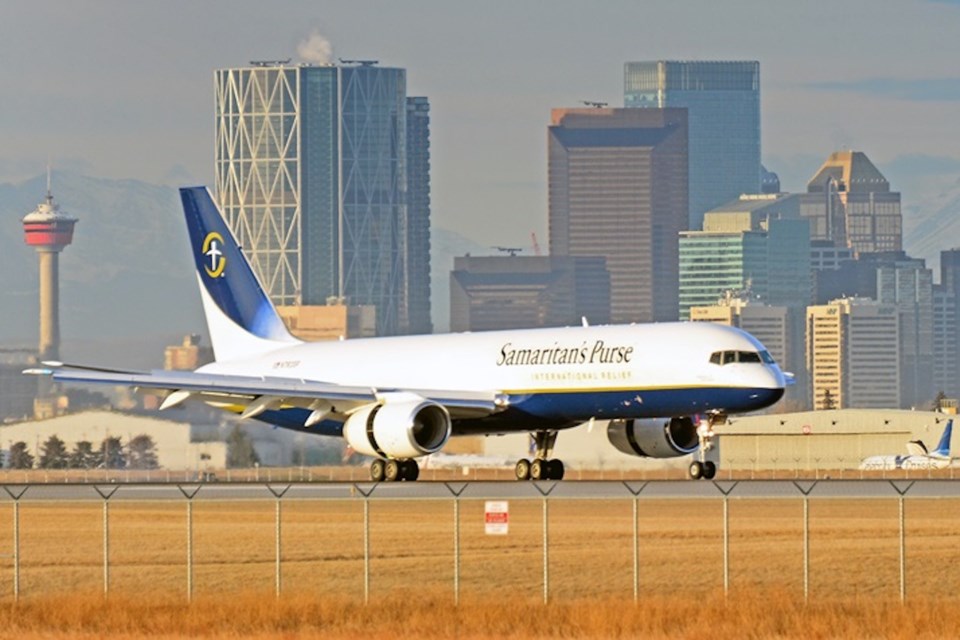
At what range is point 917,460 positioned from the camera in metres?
142

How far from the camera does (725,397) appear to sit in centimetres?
7700

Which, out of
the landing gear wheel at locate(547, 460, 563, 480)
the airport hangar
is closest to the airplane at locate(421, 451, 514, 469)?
the airport hangar

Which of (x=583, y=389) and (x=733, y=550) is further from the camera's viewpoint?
(x=583, y=389)

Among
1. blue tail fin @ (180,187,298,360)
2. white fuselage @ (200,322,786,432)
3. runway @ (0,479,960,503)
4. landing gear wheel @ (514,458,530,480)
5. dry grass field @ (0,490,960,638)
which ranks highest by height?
blue tail fin @ (180,187,298,360)

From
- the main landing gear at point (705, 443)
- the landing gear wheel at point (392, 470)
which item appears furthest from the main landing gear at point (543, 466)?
the main landing gear at point (705, 443)

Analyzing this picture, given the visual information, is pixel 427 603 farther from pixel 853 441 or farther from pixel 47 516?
pixel 853 441

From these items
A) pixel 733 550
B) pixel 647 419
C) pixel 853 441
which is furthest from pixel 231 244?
pixel 853 441

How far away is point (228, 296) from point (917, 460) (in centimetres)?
5734

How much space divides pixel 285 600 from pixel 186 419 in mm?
92556

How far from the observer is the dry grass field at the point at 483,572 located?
45969 millimetres

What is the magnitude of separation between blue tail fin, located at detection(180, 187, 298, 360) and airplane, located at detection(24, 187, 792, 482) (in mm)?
4199

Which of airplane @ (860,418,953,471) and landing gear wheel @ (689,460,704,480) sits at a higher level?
landing gear wheel @ (689,460,704,480)

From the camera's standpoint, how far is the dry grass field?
46.0 meters

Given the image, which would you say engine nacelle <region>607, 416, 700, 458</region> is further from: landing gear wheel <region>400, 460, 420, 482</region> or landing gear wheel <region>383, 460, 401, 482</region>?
landing gear wheel <region>383, 460, 401, 482</region>
